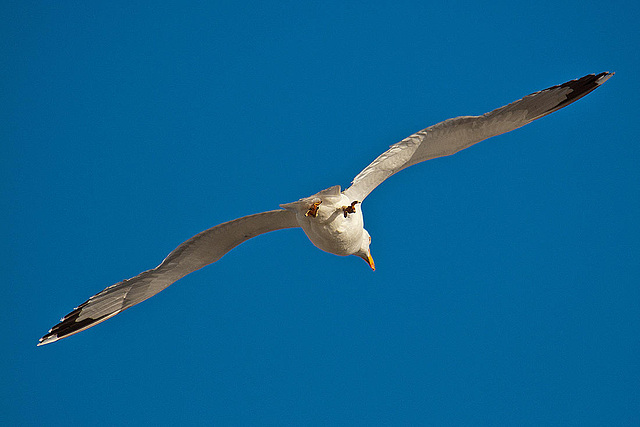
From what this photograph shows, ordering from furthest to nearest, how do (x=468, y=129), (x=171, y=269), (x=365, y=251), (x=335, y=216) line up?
(x=365, y=251), (x=171, y=269), (x=468, y=129), (x=335, y=216)

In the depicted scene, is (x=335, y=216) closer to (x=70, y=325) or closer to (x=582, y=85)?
(x=582, y=85)

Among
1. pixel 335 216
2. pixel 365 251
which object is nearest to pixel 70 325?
pixel 335 216

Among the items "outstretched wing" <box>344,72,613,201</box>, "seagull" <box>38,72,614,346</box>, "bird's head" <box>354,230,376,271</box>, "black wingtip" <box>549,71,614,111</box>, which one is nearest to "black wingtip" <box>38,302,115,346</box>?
"seagull" <box>38,72,614,346</box>

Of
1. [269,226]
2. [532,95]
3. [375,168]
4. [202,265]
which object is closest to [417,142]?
[375,168]

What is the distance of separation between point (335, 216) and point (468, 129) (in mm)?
1453

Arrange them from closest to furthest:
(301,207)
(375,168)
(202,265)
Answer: (301,207) < (375,168) < (202,265)

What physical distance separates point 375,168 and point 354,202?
48 centimetres

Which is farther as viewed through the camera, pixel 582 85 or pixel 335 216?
pixel 582 85

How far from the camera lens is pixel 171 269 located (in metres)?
7.85

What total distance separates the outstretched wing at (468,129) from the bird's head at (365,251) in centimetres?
53

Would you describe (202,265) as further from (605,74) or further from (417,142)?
(605,74)

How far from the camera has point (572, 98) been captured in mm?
7293

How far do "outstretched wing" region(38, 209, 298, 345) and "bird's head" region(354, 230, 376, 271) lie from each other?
0.71m

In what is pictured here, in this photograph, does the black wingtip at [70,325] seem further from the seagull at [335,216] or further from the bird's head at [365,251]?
the bird's head at [365,251]
